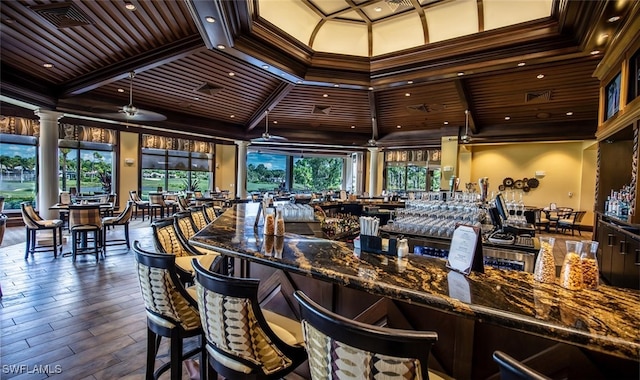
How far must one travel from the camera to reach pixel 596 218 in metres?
5.83

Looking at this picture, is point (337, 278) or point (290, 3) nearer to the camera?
point (337, 278)

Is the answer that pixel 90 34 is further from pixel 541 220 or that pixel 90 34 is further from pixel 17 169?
pixel 541 220

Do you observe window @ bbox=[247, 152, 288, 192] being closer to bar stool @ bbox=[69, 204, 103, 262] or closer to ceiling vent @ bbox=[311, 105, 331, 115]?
ceiling vent @ bbox=[311, 105, 331, 115]

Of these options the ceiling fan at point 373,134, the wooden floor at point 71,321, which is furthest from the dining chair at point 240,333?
the ceiling fan at point 373,134

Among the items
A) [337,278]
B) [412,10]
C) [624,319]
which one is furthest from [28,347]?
[412,10]

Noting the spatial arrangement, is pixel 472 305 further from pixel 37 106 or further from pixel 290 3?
pixel 37 106

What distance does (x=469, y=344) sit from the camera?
138cm

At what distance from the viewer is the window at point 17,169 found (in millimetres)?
8648

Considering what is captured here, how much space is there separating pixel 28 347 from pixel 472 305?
3.64m

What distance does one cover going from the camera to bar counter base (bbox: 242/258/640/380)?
45.3 inches

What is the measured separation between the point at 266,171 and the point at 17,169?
10.9m

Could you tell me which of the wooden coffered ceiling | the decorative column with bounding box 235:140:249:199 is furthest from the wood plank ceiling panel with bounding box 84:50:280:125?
the decorative column with bounding box 235:140:249:199

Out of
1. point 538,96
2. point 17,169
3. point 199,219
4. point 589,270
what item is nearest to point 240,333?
point 589,270

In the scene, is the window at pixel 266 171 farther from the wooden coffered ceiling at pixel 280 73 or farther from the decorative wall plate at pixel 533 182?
the decorative wall plate at pixel 533 182
